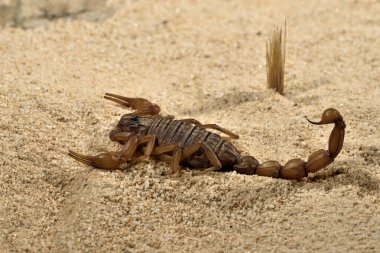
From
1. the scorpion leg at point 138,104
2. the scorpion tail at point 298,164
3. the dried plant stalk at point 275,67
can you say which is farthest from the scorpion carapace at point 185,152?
the dried plant stalk at point 275,67

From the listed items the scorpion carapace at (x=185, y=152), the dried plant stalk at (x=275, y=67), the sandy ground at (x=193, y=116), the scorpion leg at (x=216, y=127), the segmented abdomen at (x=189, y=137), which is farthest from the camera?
the dried plant stalk at (x=275, y=67)

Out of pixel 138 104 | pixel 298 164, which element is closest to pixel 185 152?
pixel 298 164

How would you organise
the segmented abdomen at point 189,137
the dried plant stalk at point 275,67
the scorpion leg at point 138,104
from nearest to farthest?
the segmented abdomen at point 189,137
the scorpion leg at point 138,104
the dried plant stalk at point 275,67

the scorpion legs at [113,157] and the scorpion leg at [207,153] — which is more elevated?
the scorpion leg at [207,153]

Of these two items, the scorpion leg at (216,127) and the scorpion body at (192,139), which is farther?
the scorpion leg at (216,127)

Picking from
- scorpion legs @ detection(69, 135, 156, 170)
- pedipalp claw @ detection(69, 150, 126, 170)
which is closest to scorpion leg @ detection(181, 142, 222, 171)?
scorpion legs @ detection(69, 135, 156, 170)

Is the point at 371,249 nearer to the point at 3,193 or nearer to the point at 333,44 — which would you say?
the point at 3,193

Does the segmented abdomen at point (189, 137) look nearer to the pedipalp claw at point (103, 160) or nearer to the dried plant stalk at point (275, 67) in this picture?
the pedipalp claw at point (103, 160)
